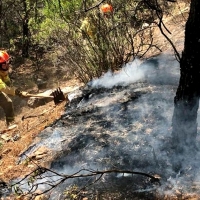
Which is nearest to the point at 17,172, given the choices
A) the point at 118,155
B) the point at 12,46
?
the point at 118,155

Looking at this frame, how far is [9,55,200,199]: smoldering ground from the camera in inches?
136

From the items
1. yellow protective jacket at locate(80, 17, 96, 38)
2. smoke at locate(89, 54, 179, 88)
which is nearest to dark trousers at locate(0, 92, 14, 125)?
smoke at locate(89, 54, 179, 88)

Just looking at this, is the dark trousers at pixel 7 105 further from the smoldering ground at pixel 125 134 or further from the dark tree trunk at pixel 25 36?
the dark tree trunk at pixel 25 36

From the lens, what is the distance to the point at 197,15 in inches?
133

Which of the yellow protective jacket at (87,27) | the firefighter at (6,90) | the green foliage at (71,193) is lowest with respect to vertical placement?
the green foliage at (71,193)

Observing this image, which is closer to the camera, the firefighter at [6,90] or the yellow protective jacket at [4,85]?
the yellow protective jacket at [4,85]

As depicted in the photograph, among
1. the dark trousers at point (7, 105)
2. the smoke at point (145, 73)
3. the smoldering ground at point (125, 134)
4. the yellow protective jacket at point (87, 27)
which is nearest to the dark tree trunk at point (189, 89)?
the smoldering ground at point (125, 134)

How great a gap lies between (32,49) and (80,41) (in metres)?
7.43

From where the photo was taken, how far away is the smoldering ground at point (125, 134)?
345cm

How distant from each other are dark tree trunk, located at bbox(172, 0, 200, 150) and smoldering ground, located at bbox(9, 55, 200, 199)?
166mm

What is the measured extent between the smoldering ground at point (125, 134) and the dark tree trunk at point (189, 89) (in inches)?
6.5

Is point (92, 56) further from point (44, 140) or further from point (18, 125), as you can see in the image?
point (44, 140)

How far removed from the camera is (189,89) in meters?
3.80

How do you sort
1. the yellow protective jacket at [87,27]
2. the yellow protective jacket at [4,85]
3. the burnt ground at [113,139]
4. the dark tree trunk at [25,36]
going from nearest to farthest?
the burnt ground at [113,139] < the yellow protective jacket at [4,85] < the yellow protective jacket at [87,27] < the dark tree trunk at [25,36]
